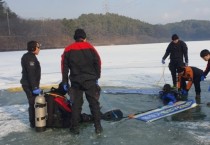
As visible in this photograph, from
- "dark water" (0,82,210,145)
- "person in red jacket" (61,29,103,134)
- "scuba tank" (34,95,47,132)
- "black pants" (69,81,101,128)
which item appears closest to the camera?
"dark water" (0,82,210,145)

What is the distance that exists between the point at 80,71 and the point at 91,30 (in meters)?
103

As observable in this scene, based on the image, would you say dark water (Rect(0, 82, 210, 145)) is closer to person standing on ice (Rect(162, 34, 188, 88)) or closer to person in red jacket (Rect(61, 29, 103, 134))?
person in red jacket (Rect(61, 29, 103, 134))

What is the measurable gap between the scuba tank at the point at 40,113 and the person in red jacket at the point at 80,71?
0.53 m

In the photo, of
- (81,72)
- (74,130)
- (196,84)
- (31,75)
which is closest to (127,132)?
(74,130)

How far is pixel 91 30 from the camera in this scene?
107188mm

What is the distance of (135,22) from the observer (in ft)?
432

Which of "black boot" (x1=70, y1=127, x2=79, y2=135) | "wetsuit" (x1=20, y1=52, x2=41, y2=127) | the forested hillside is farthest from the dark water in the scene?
the forested hillside

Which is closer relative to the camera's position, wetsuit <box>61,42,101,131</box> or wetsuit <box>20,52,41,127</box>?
wetsuit <box>61,42,101,131</box>

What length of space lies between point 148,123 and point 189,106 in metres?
1.62

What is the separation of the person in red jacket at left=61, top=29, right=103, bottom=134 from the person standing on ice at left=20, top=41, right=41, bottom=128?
65 centimetres

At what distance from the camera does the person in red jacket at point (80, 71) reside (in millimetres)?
5402

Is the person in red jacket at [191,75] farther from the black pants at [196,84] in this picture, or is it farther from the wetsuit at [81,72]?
the wetsuit at [81,72]

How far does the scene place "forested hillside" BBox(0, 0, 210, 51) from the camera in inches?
3083

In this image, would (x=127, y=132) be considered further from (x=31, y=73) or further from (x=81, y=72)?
(x=31, y=73)
